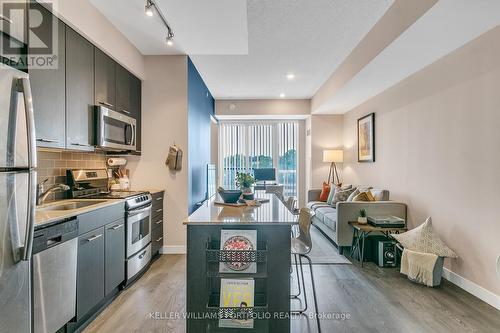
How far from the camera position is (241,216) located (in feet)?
6.40

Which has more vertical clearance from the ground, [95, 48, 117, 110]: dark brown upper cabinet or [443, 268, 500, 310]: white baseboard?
[95, 48, 117, 110]: dark brown upper cabinet

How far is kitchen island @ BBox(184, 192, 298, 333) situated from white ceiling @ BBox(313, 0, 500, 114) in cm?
203

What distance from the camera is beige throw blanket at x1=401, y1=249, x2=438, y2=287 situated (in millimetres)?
2713

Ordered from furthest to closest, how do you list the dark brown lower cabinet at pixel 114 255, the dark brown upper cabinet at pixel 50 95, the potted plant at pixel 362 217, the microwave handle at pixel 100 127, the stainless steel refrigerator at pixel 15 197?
Result: the potted plant at pixel 362 217
the microwave handle at pixel 100 127
the dark brown lower cabinet at pixel 114 255
the dark brown upper cabinet at pixel 50 95
the stainless steel refrigerator at pixel 15 197

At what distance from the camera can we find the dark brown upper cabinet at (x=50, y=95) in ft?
6.40

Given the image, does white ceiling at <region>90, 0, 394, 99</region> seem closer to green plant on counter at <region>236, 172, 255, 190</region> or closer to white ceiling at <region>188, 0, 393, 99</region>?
white ceiling at <region>188, 0, 393, 99</region>

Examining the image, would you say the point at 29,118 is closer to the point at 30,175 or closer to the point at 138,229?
the point at 30,175

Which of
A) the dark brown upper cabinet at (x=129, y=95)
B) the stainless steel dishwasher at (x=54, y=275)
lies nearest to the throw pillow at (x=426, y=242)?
the stainless steel dishwasher at (x=54, y=275)

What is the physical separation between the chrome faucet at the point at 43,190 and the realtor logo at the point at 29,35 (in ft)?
3.43

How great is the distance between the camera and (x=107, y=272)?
7.76ft

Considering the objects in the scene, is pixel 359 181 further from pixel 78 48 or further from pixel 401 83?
pixel 78 48

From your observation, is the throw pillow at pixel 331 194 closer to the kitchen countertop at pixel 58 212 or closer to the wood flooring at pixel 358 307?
the wood flooring at pixel 358 307

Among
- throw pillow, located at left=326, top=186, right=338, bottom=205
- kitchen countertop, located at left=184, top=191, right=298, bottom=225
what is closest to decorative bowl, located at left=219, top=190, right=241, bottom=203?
kitchen countertop, located at left=184, top=191, right=298, bottom=225

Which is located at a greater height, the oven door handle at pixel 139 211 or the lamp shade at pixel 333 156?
the lamp shade at pixel 333 156
